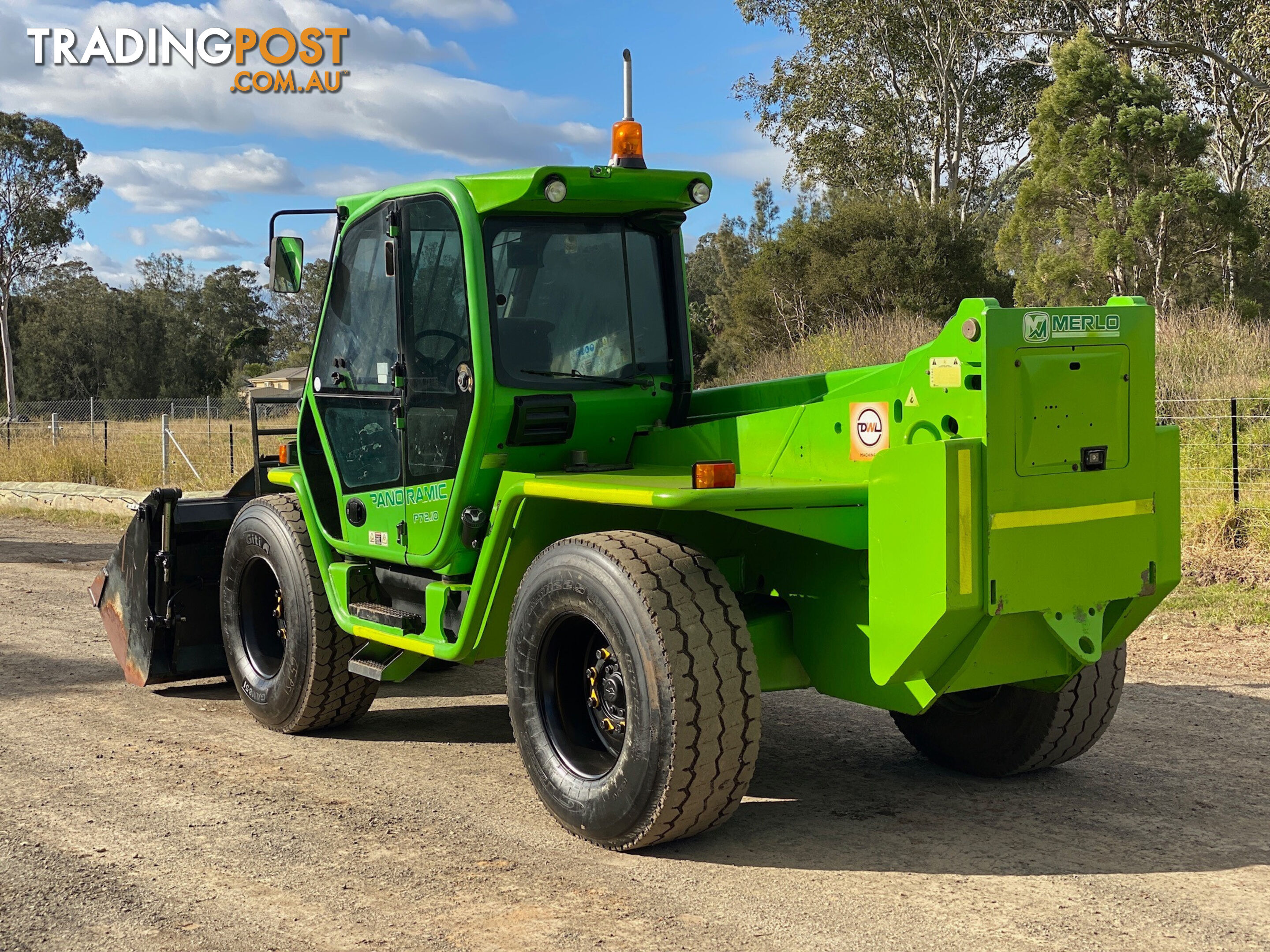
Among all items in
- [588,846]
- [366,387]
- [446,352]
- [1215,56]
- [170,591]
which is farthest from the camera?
[1215,56]

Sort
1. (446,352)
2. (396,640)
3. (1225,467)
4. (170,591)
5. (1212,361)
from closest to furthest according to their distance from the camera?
1. (446,352)
2. (396,640)
3. (170,591)
4. (1225,467)
5. (1212,361)

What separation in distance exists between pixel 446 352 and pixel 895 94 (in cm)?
3435

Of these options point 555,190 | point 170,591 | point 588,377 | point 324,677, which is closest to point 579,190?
point 555,190

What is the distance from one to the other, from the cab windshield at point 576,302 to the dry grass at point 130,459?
1475cm

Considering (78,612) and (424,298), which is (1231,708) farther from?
(78,612)

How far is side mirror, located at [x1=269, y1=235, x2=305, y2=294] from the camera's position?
5.78 m

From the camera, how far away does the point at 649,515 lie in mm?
4797

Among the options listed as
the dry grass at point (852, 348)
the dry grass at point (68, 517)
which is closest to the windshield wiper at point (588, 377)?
the dry grass at point (852, 348)

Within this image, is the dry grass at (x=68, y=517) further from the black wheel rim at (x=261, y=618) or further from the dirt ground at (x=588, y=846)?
the dirt ground at (x=588, y=846)

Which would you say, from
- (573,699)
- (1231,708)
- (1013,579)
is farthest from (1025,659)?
(1231,708)

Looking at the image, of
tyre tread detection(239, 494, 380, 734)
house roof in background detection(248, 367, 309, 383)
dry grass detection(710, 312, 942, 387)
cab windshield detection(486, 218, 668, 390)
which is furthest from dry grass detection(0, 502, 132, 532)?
house roof in background detection(248, 367, 309, 383)

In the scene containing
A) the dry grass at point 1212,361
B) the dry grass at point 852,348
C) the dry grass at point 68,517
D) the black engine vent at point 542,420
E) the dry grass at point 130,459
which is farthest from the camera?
the dry grass at point 130,459

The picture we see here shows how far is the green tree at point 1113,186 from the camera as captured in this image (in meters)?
26.2

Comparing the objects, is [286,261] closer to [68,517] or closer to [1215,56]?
[68,517]
